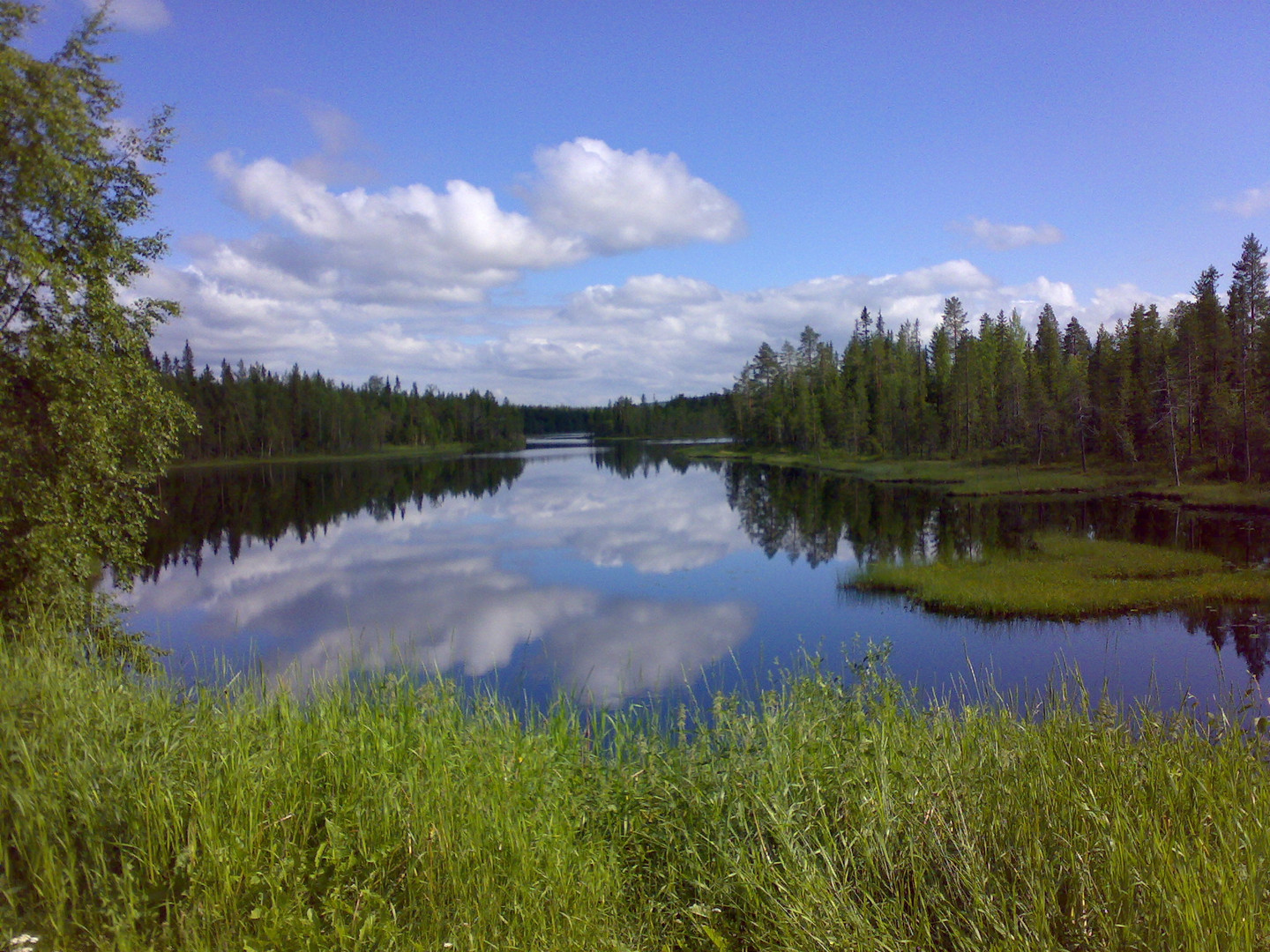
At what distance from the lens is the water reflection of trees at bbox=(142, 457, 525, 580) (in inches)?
1668

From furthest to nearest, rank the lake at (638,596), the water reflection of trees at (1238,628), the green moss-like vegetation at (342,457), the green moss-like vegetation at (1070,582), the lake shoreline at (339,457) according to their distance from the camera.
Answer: the green moss-like vegetation at (342,457) → the lake shoreline at (339,457) → the green moss-like vegetation at (1070,582) → the water reflection of trees at (1238,628) → the lake at (638,596)

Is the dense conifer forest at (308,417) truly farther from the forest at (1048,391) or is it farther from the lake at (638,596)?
the forest at (1048,391)

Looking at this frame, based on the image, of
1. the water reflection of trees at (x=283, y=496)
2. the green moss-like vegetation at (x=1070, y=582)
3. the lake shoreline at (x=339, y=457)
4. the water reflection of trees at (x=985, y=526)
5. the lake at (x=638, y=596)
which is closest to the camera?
the lake at (x=638, y=596)

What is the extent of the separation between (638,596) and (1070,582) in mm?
13089

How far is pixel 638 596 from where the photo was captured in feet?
84.0

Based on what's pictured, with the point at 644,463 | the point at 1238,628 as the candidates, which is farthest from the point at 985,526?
the point at 644,463

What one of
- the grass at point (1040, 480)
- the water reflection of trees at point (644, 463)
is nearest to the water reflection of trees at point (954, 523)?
the grass at point (1040, 480)

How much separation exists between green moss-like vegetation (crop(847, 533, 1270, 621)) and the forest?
24.8 meters

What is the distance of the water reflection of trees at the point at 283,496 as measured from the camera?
139 ft

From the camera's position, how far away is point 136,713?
607 cm

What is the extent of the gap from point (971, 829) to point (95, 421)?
16.1 meters

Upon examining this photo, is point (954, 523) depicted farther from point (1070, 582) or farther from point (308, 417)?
point (308, 417)

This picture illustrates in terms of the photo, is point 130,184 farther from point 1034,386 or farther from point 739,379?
point 739,379

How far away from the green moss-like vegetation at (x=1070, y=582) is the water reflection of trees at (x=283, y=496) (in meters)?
23.6
